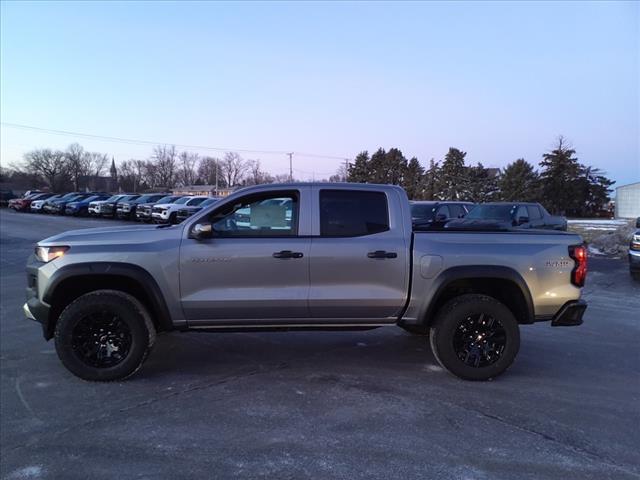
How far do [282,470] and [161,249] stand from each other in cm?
238

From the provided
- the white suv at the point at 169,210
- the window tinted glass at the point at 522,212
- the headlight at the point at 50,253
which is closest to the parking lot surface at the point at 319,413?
the headlight at the point at 50,253

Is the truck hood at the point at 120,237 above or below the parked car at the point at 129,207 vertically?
below

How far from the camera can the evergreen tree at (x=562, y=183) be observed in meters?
52.2

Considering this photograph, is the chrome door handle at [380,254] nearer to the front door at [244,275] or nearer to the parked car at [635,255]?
the front door at [244,275]

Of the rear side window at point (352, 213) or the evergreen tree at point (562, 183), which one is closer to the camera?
the rear side window at point (352, 213)

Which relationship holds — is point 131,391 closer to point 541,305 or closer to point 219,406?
point 219,406

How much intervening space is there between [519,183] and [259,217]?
50.1 meters

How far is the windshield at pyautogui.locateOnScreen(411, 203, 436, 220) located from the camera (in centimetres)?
1852

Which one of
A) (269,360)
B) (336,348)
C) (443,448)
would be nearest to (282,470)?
(443,448)

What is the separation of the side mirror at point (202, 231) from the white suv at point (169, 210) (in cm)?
2435

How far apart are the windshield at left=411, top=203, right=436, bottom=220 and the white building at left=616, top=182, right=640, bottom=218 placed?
37502mm

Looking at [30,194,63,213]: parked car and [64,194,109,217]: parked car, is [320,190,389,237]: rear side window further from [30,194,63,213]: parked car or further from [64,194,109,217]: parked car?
[30,194,63,213]: parked car

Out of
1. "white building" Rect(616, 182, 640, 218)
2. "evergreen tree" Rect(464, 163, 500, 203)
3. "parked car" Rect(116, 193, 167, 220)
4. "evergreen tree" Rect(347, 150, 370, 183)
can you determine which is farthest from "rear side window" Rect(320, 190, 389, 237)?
"evergreen tree" Rect(347, 150, 370, 183)

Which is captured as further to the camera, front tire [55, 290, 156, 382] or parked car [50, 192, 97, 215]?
parked car [50, 192, 97, 215]
